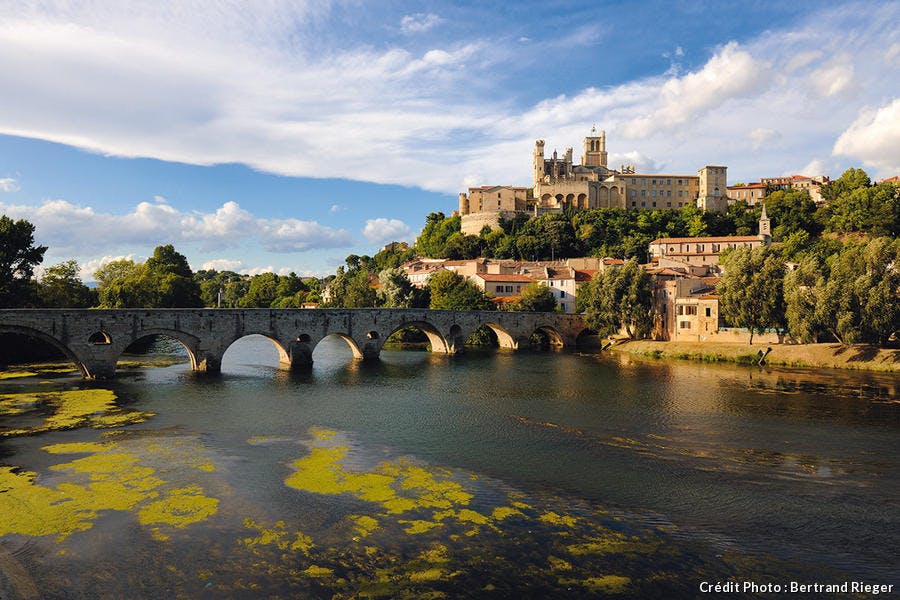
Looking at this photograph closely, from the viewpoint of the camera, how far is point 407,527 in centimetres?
1947

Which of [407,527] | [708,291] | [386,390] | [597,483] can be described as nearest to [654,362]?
[708,291]

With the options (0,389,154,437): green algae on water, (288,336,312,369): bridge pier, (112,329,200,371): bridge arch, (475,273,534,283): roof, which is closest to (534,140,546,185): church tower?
(475,273,534,283): roof

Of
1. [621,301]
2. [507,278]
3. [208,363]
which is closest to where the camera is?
[208,363]

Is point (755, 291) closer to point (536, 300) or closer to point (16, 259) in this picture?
point (536, 300)

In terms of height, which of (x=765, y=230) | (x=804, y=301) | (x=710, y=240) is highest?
(x=765, y=230)

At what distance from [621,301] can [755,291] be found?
1593cm

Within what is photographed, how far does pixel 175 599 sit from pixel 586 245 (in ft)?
362

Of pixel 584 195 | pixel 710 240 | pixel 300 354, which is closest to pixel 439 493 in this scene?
pixel 300 354

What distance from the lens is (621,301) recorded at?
74688 mm

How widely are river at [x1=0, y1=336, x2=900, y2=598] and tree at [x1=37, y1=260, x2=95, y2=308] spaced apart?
3076 cm

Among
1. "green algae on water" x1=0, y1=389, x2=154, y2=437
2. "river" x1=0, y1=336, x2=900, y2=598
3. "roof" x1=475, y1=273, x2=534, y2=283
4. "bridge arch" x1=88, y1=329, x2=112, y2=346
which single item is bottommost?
"river" x1=0, y1=336, x2=900, y2=598

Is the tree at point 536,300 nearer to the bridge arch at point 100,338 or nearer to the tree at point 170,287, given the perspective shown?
the tree at point 170,287

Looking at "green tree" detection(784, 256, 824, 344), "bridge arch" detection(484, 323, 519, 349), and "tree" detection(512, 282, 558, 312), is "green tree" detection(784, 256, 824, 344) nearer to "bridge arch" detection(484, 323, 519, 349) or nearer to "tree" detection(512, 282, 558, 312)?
"bridge arch" detection(484, 323, 519, 349)

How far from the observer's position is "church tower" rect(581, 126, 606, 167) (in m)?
154
